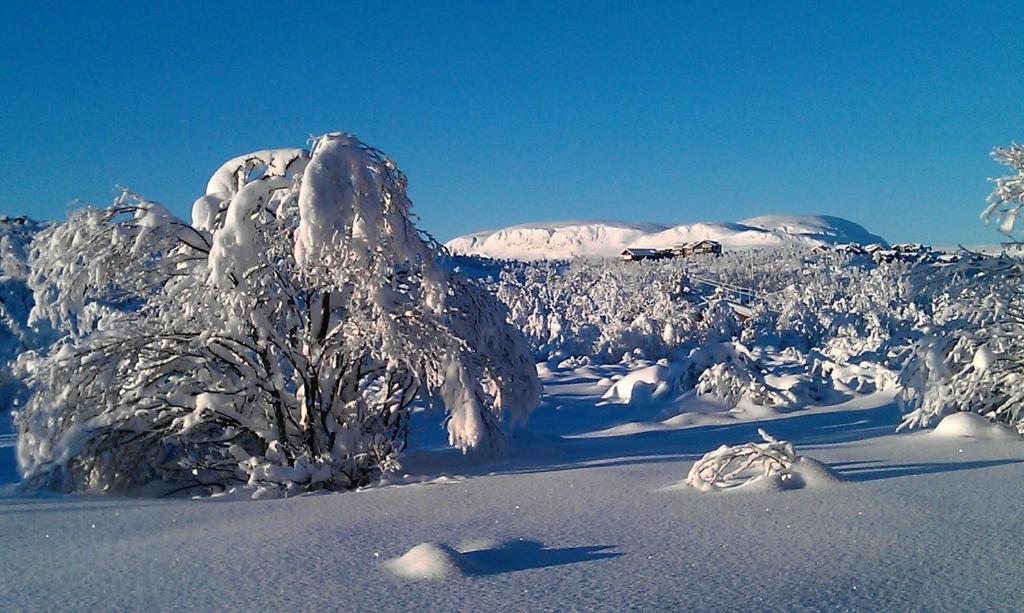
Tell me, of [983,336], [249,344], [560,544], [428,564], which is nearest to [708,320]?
[983,336]

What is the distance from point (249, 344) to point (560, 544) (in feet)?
13.9

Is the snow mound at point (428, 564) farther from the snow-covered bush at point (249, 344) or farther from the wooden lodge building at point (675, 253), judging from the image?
the wooden lodge building at point (675, 253)

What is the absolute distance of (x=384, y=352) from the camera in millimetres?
6531

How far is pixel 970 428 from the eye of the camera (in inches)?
299

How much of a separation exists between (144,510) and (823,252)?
116387 millimetres

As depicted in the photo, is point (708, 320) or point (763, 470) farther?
point (708, 320)

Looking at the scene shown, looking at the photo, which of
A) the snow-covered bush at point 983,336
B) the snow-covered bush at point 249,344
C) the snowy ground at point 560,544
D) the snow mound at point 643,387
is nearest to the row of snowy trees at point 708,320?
the snow mound at point 643,387

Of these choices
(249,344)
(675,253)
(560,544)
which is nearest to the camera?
(560,544)

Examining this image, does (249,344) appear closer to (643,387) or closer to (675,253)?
(643,387)

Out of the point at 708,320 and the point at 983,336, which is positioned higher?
the point at 708,320

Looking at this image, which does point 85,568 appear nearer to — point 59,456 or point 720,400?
point 59,456

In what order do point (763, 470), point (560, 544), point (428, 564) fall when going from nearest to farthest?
point (428, 564) → point (560, 544) → point (763, 470)

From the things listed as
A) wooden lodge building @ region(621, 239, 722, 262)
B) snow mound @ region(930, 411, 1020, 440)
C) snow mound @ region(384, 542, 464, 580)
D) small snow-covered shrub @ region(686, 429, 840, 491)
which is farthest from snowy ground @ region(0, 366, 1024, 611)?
wooden lodge building @ region(621, 239, 722, 262)

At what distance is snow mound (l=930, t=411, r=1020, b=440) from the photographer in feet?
24.5
